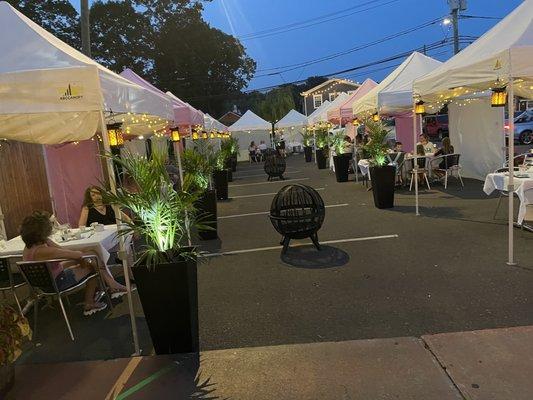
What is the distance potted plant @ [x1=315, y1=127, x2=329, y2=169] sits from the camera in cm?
Result: 2023

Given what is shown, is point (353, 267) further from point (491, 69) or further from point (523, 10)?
point (523, 10)

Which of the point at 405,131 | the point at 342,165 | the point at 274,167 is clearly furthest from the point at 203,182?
the point at 405,131

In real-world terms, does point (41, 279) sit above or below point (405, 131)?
below

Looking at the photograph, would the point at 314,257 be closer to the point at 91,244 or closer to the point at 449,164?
the point at 91,244

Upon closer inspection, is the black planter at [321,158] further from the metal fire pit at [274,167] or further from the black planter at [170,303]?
the black planter at [170,303]

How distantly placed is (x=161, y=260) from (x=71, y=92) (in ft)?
5.44

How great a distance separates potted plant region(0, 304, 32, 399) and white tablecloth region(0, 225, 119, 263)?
1526 millimetres

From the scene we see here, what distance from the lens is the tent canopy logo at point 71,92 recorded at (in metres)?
3.80

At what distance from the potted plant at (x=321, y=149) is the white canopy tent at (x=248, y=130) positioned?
4923 mm

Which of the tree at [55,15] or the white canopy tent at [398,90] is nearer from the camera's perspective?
the white canopy tent at [398,90]

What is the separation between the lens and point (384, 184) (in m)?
9.21

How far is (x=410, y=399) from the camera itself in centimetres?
293

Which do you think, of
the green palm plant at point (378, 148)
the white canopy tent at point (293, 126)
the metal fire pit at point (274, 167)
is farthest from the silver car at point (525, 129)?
the green palm plant at point (378, 148)

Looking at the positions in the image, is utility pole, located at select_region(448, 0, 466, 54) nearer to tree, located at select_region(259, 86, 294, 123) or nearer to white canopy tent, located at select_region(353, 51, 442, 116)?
white canopy tent, located at select_region(353, 51, 442, 116)
